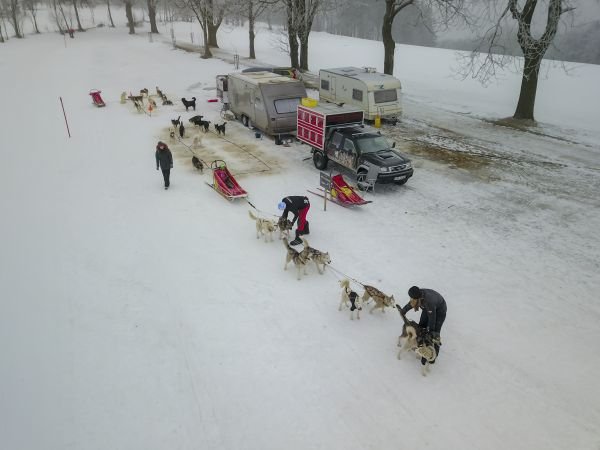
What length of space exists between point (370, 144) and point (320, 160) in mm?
2165

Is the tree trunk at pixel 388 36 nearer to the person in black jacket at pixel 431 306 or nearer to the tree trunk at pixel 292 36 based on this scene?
the tree trunk at pixel 292 36

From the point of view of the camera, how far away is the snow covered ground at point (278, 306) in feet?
20.0

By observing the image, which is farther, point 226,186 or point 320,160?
point 320,160

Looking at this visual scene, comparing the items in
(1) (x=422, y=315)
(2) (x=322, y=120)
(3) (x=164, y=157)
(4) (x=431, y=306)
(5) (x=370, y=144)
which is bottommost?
(1) (x=422, y=315)

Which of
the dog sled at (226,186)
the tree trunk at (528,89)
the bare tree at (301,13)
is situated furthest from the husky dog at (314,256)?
the bare tree at (301,13)

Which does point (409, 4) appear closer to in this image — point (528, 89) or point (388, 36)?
point (388, 36)

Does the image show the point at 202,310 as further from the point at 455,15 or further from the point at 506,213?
the point at 455,15

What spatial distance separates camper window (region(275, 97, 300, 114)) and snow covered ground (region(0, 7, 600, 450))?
1.75 metres

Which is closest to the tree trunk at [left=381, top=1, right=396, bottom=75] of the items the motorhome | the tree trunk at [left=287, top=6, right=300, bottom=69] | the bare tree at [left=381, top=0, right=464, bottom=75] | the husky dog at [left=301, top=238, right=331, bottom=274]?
the bare tree at [left=381, top=0, right=464, bottom=75]

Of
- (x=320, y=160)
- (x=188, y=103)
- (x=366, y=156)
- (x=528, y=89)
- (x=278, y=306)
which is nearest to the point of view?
(x=278, y=306)

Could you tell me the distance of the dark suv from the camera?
13.0 meters

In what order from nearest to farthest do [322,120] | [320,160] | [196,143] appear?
[322,120] < [320,160] < [196,143]

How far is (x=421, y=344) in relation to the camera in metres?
6.65

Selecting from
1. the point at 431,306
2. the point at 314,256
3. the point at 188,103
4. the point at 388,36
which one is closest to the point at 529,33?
the point at 388,36
